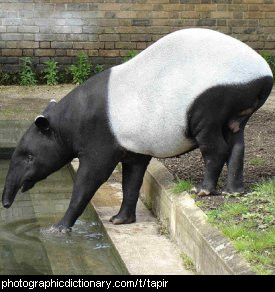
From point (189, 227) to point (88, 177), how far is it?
1184 mm

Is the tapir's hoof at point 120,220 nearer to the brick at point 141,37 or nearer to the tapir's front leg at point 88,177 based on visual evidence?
the tapir's front leg at point 88,177

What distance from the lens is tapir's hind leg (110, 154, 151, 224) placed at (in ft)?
27.0

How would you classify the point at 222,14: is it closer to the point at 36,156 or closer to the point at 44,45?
the point at 44,45

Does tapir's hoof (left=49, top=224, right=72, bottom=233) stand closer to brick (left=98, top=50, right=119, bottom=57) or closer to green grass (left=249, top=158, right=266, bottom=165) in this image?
green grass (left=249, top=158, right=266, bottom=165)

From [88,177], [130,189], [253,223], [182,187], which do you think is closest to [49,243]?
[88,177]

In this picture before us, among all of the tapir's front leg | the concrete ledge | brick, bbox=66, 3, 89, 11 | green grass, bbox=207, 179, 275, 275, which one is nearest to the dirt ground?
green grass, bbox=207, 179, 275, 275

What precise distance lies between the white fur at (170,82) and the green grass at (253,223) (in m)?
0.75

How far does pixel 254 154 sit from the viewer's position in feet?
31.5

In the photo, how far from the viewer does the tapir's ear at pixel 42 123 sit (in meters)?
7.97

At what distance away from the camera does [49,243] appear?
7.81 m

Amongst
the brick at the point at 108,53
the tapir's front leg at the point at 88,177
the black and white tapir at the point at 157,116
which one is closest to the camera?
the black and white tapir at the point at 157,116

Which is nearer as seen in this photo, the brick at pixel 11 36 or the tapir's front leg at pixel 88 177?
the tapir's front leg at pixel 88 177

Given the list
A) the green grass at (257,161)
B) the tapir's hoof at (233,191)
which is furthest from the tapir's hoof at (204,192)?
the green grass at (257,161)

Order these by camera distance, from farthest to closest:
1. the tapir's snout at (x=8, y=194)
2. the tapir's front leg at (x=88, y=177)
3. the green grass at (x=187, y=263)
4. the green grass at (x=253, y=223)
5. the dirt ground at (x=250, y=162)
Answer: the dirt ground at (x=250, y=162) < the tapir's snout at (x=8, y=194) < the tapir's front leg at (x=88, y=177) < the green grass at (x=187, y=263) < the green grass at (x=253, y=223)
